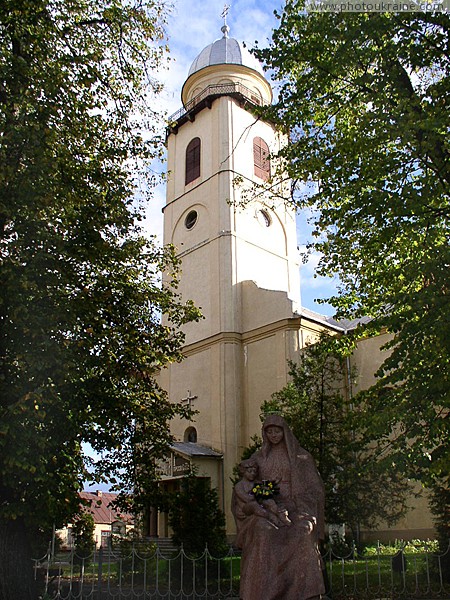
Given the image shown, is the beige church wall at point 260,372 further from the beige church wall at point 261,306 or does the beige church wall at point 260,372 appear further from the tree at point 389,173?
the tree at point 389,173

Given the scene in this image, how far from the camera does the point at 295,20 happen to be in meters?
11.0

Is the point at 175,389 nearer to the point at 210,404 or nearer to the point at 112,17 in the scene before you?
the point at 210,404

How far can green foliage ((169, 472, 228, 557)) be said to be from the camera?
14.2m

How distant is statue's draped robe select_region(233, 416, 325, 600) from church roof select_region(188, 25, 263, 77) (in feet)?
102

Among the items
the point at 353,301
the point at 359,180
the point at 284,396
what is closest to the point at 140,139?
the point at 359,180

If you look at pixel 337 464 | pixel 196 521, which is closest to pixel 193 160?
pixel 196 521

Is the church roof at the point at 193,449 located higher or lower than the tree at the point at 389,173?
lower

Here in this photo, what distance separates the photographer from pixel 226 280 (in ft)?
89.7

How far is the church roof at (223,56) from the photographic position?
34.1 m

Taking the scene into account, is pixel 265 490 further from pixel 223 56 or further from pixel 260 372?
pixel 223 56

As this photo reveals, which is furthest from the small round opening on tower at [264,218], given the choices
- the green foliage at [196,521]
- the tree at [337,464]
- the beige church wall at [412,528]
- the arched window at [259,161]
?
the green foliage at [196,521]

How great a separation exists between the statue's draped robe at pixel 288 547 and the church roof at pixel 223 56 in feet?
102

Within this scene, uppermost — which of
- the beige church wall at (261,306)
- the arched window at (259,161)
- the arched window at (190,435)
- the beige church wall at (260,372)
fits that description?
the arched window at (259,161)

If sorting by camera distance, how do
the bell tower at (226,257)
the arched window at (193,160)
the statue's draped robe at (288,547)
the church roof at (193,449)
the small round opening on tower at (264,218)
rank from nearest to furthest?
the statue's draped robe at (288,547), the church roof at (193,449), the bell tower at (226,257), the small round opening on tower at (264,218), the arched window at (193,160)
